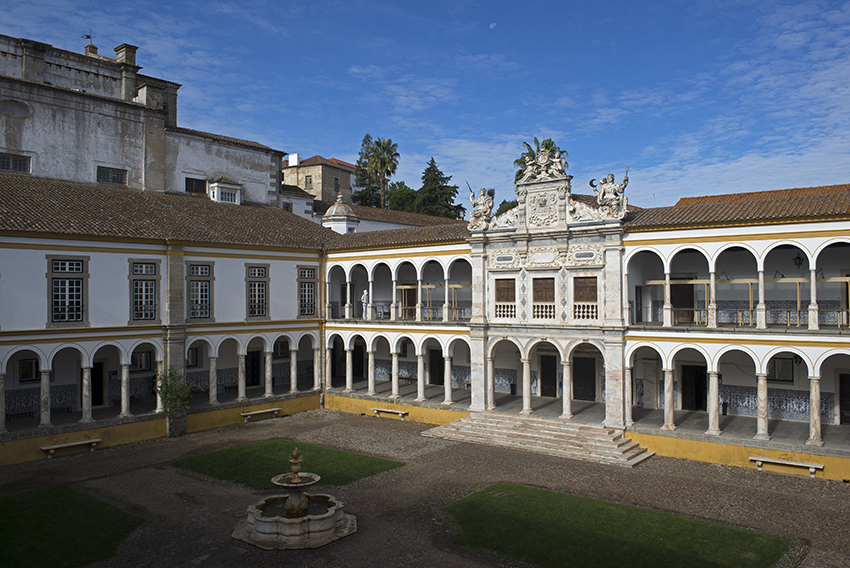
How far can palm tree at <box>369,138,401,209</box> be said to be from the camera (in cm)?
5950

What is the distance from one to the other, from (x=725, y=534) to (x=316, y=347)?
20087mm

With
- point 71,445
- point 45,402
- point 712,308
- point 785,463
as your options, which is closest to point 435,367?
point 712,308

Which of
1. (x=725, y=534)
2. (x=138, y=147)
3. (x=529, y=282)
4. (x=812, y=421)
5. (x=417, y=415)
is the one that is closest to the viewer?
(x=725, y=534)

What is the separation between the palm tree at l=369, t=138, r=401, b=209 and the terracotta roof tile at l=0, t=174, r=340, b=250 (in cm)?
2917

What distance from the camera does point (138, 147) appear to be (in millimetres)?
28484

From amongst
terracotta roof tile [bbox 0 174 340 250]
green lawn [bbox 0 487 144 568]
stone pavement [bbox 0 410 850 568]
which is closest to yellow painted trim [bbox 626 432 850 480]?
stone pavement [bbox 0 410 850 568]

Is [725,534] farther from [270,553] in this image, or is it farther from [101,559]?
[101,559]

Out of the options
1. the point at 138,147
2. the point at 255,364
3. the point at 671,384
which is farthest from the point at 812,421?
the point at 138,147

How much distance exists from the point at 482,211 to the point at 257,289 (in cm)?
1059

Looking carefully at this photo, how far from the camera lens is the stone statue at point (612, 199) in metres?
20.8

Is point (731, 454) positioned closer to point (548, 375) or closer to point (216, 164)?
point (548, 375)

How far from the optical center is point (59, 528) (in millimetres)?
13984

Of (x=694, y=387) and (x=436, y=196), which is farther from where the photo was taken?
(x=436, y=196)

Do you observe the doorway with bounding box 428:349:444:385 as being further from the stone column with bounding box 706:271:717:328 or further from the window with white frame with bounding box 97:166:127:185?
the window with white frame with bounding box 97:166:127:185
